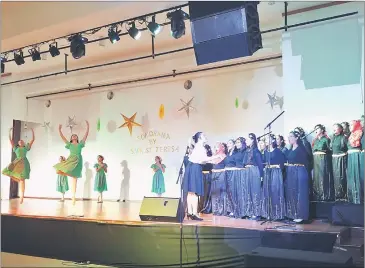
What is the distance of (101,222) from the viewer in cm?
414

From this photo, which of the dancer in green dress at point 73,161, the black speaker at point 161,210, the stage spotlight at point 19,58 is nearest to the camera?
the black speaker at point 161,210

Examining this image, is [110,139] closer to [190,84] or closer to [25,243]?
[190,84]

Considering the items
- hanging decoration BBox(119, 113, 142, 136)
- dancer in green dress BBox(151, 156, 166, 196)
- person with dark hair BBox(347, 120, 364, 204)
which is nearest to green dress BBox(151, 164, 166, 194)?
dancer in green dress BBox(151, 156, 166, 196)

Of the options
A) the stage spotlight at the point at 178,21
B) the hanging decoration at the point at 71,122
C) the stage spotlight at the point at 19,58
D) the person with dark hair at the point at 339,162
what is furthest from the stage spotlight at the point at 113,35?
the person with dark hair at the point at 339,162

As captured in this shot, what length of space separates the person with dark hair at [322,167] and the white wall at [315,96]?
0.11 m

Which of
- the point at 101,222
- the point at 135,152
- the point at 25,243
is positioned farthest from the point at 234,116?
the point at 25,243

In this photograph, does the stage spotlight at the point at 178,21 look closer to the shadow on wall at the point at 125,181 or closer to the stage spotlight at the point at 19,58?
the shadow on wall at the point at 125,181

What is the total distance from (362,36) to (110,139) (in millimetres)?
2843

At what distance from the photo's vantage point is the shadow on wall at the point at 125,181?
4539mm

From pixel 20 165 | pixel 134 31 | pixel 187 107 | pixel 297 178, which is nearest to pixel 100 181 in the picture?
pixel 20 165

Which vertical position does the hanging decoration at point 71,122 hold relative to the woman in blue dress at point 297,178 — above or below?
above

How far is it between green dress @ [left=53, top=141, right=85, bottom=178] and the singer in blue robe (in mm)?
2146

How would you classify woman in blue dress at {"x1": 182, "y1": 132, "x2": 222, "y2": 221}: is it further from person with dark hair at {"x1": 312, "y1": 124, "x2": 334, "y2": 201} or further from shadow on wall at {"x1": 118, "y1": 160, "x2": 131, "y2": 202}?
person with dark hair at {"x1": 312, "y1": 124, "x2": 334, "y2": 201}

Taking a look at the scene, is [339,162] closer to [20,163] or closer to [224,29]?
[224,29]
